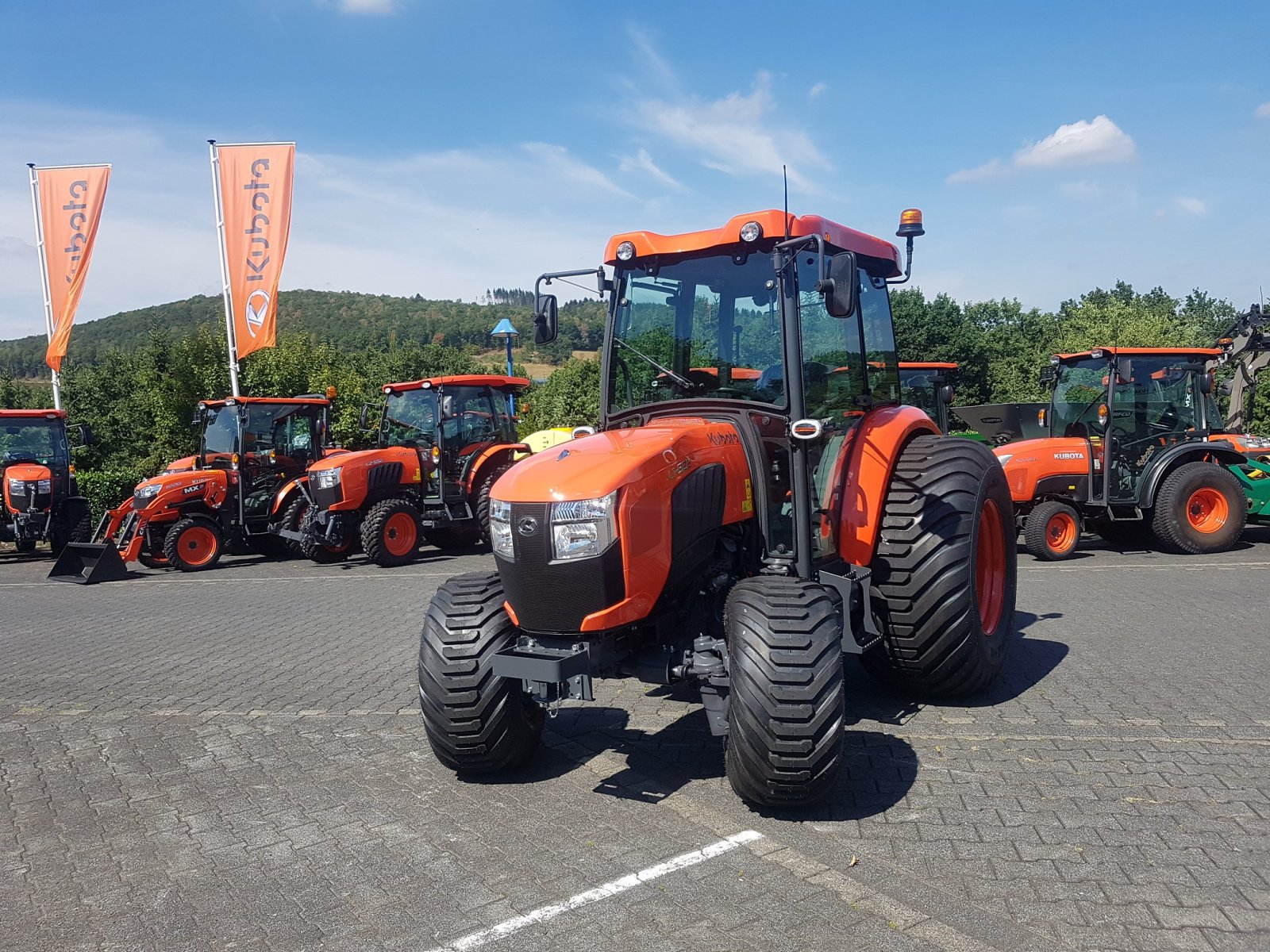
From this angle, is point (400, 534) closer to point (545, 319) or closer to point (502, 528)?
point (545, 319)

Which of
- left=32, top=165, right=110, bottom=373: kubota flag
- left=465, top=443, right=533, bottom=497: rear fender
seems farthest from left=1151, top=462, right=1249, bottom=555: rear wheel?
left=32, top=165, right=110, bottom=373: kubota flag

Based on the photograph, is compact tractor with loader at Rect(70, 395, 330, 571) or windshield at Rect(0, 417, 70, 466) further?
windshield at Rect(0, 417, 70, 466)

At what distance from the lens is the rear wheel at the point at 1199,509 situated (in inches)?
414

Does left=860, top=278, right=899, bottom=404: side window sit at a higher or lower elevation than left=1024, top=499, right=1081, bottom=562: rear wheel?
higher

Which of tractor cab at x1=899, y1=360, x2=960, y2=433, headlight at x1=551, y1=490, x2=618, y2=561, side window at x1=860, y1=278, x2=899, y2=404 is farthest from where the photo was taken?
tractor cab at x1=899, y1=360, x2=960, y2=433

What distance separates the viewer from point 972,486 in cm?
514

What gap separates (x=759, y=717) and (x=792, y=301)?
2.01m

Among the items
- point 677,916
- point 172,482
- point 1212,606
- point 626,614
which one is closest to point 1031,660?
point 1212,606

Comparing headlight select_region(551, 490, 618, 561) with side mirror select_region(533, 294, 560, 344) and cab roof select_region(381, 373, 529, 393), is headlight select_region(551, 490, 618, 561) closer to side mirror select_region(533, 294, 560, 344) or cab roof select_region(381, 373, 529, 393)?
side mirror select_region(533, 294, 560, 344)

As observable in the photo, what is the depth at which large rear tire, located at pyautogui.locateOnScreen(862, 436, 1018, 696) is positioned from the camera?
4.92 m

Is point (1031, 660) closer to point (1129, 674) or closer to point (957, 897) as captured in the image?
point (1129, 674)

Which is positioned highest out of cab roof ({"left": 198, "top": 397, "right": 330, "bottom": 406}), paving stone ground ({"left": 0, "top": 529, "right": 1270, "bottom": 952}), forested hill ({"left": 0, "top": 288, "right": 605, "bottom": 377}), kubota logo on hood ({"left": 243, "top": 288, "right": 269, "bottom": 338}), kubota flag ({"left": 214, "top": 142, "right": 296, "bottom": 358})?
forested hill ({"left": 0, "top": 288, "right": 605, "bottom": 377})

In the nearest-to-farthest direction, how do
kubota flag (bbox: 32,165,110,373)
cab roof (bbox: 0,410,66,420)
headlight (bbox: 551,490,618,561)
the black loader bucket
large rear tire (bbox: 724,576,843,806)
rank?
large rear tire (bbox: 724,576,843,806)
headlight (bbox: 551,490,618,561)
the black loader bucket
cab roof (bbox: 0,410,66,420)
kubota flag (bbox: 32,165,110,373)

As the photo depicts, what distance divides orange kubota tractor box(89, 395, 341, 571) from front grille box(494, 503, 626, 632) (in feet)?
32.5
